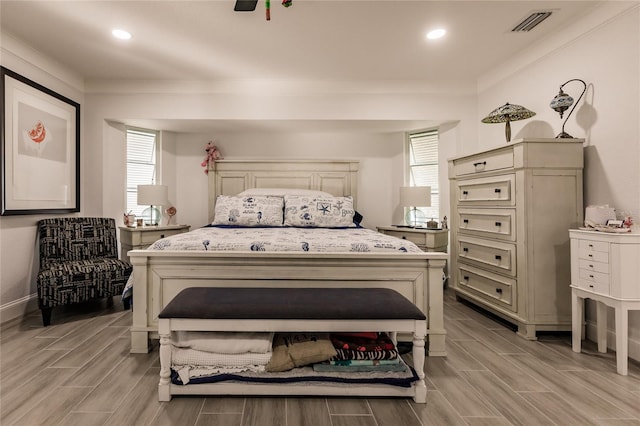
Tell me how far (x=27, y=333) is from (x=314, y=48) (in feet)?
11.2

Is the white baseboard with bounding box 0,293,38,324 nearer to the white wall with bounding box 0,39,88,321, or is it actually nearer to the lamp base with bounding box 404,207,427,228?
the white wall with bounding box 0,39,88,321

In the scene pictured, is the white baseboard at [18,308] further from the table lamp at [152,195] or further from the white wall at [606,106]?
the white wall at [606,106]

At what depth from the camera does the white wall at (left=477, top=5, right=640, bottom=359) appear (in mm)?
2150

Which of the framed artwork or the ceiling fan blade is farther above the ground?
the ceiling fan blade

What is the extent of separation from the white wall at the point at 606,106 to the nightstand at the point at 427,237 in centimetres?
143

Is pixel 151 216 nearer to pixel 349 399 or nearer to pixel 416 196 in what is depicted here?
pixel 416 196

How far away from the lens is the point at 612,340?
7.33ft

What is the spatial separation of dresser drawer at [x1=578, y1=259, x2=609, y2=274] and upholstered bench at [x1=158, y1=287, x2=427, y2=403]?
1322 mm

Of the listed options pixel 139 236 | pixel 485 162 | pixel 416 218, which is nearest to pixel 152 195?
pixel 139 236

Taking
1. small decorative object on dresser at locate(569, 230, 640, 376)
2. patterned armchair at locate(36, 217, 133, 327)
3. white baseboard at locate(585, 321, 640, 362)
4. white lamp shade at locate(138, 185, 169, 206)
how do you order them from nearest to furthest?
small decorative object on dresser at locate(569, 230, 640, 376) → white baseboard at locate(585, 321, 640, 362) → patterned armchair at locate(36, 217, 133, 327) → white lamp shade at locate(138, 185, 169, 206)

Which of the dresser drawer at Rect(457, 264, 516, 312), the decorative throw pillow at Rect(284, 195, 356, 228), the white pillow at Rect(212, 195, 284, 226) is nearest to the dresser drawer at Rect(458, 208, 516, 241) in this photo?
the dresser drawer at Rect(457, 264, 516, 312)

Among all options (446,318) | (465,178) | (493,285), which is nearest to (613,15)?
(465,178)

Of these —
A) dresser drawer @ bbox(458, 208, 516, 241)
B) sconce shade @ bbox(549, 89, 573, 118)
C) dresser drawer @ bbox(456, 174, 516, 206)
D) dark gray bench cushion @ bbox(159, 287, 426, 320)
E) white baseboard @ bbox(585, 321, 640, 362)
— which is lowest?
white baseboard @ bbox(585, 321, 640, 362)

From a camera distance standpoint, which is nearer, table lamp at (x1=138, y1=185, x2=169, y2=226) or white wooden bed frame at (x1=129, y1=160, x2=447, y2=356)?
white wooden bed frame at (x1=129, y1=160, x2=447, y2=356)
